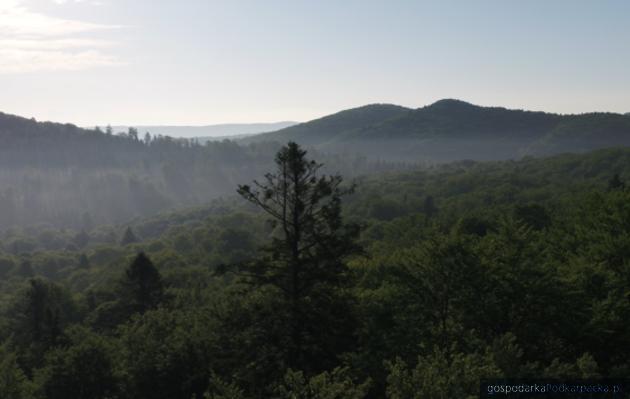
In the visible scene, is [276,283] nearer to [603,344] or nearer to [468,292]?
[468,292]

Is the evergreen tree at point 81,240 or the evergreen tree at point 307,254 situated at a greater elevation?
the evergreen tree at point 307,254

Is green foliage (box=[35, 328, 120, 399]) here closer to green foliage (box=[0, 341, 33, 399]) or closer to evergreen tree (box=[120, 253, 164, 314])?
green foliage (box=[0, 341, 33, 399])

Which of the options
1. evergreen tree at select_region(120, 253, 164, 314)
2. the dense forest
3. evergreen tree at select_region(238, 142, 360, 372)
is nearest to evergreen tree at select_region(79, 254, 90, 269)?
evergreen tree at select_region(120, 253, 164, 314)

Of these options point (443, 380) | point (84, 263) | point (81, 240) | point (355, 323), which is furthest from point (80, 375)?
point (81, 240)

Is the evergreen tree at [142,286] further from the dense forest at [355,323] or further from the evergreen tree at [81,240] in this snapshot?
the evergreen tree at [81,240]

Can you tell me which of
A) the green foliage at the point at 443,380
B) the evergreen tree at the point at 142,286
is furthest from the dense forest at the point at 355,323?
the evergreen tree at the point at 142,286

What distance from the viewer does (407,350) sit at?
69.2 ft

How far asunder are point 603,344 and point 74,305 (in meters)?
57.8

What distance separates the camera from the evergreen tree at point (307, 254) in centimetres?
2338

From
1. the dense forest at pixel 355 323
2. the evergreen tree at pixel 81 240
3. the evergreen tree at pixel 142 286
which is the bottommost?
the evergreen tree at pixel 81 240

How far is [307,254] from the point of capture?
81.8 feet

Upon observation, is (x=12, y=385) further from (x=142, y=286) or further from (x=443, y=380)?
(x=142, y=286)

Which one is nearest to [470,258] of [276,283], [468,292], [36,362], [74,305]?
[468,292]

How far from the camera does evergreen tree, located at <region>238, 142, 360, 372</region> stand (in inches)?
920
